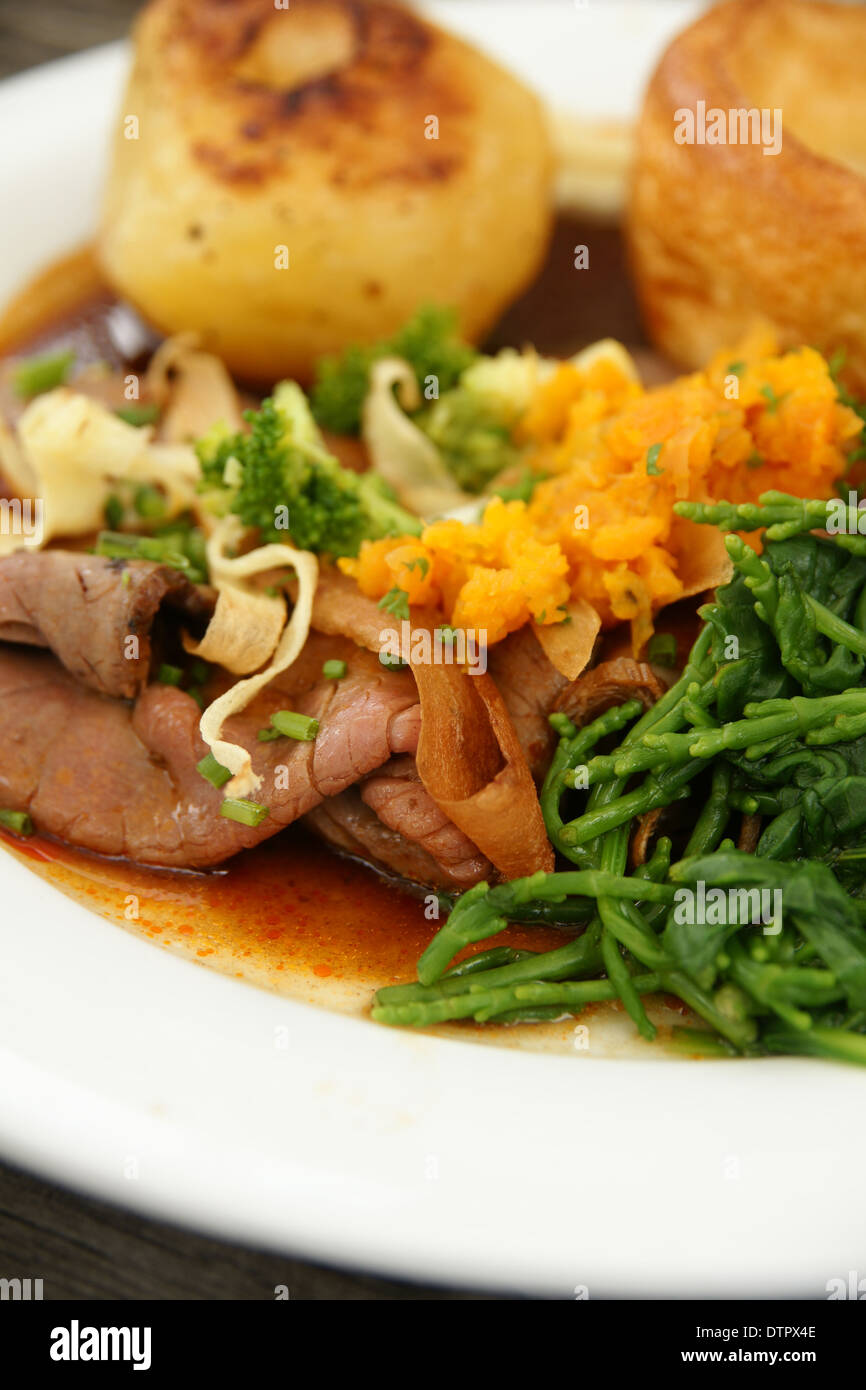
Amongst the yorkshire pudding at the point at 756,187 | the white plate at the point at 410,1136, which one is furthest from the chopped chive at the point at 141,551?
the yorkshire pudding at the point at 756,187

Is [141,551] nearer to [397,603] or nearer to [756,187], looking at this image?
[397,603]

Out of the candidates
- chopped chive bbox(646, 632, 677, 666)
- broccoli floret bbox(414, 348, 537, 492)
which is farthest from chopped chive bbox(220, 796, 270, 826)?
broccoli floret bbox(414, 348, 537, 492)

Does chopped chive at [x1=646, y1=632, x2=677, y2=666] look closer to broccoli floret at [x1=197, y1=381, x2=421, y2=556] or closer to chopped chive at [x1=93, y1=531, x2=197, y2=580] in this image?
broccoli floret at [x1=197, y1=381, x2=421, y2=556]

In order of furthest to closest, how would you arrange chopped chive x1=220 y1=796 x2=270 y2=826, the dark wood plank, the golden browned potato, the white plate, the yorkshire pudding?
1. the golden browned potato
2. the yorkshire pudding
3. chopped chive x1=220 y1=796 x2=270 y2=826
4. the dark wood plank
5. the white plate

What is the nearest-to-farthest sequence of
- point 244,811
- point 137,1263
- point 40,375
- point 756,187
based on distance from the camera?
point 137,1263, point 244,811, point 756,187, point 40,375

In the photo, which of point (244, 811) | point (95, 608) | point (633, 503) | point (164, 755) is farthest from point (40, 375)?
point (633, 503)

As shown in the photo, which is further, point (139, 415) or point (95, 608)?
point (139, 415)

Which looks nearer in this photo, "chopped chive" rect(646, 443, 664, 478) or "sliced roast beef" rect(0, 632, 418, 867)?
"sliced roast beef" rect(0, 632, 418, 867)
